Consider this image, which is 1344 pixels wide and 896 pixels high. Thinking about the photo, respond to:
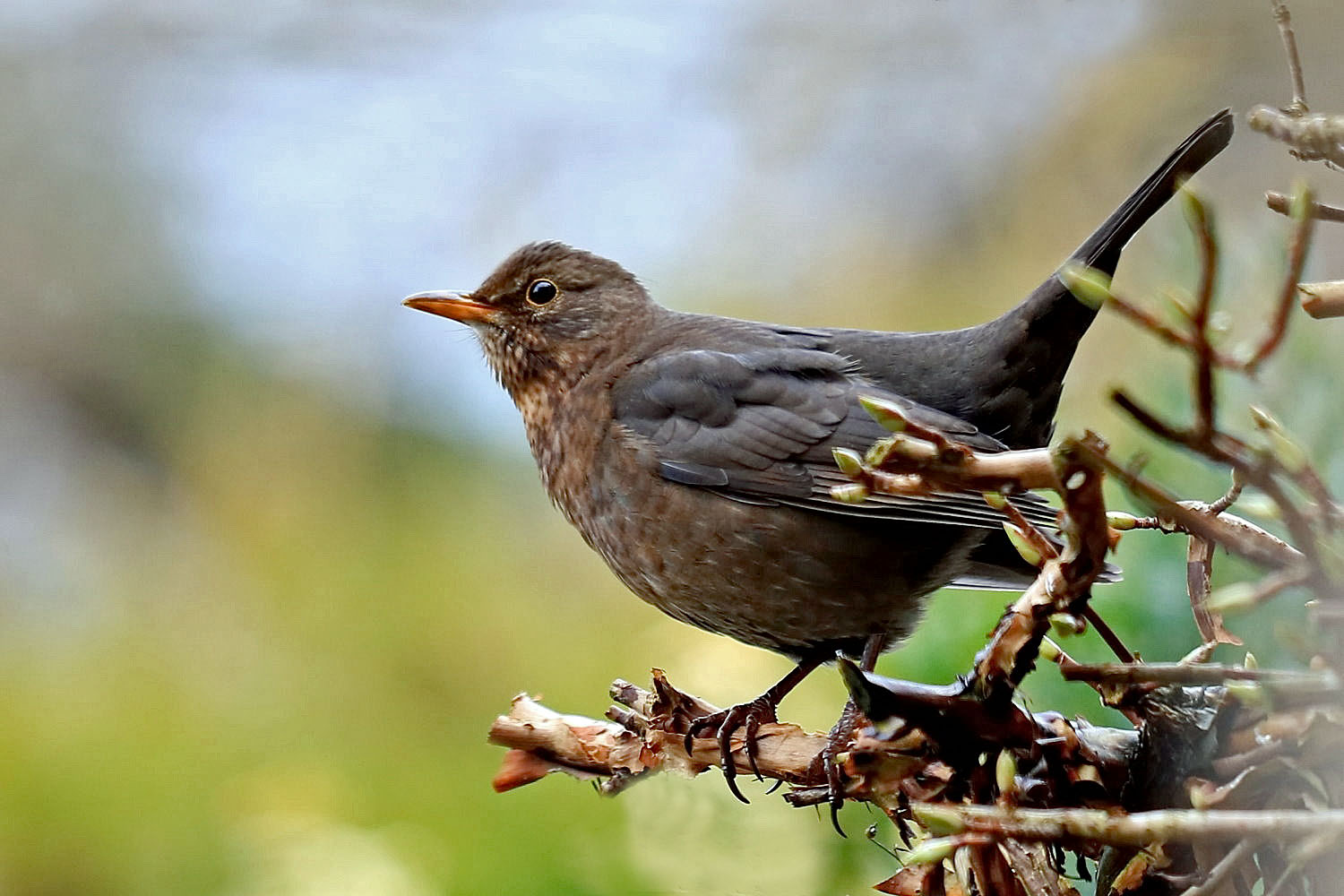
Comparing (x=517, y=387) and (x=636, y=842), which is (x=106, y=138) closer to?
(x=517, y=387)

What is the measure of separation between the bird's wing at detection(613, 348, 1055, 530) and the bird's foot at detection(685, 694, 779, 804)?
0.37 meters

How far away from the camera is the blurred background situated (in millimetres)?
4102

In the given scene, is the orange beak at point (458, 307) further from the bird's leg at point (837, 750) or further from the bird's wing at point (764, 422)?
the bird's leg at point (837, 750)

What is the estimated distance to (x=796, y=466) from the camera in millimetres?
2432

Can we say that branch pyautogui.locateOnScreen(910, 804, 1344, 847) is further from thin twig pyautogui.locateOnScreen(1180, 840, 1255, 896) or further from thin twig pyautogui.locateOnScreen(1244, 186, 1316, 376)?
thin twig pyautogui.locateOnScreen(1244, 186, 1316, 376)

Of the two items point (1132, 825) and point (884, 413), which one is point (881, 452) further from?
point (1132, 825)

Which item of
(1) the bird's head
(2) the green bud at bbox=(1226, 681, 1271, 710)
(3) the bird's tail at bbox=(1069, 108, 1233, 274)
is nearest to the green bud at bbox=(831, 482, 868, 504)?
(2) the green bud at bbox=(1226, 681, 1271, 710)

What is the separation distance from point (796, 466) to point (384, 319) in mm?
3421

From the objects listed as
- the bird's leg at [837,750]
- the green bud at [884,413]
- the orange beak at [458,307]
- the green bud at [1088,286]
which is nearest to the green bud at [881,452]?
the green bud at [884,413]

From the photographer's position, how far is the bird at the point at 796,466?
7.65ft

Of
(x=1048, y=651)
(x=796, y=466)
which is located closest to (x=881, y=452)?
(x=1048, y=651)

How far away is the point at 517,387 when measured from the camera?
298 centimetres

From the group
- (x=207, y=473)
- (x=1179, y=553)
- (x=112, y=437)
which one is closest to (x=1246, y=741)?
(x=1179, y=553)

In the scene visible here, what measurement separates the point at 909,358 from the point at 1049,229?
8.05 ft
